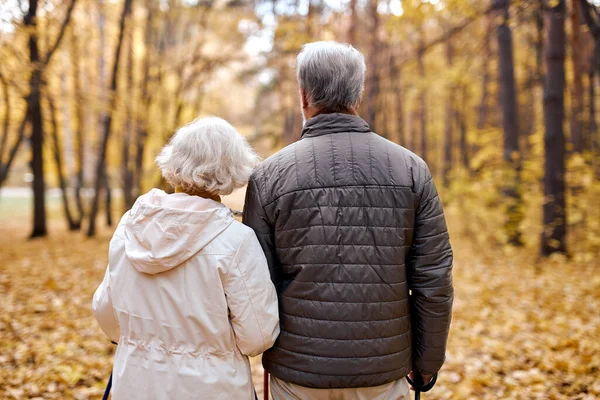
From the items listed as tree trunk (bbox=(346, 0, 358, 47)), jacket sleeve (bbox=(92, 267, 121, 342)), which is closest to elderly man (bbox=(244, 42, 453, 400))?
jacket sleeve (bbox=(92, 267, 121, 342))

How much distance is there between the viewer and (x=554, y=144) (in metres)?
8.33

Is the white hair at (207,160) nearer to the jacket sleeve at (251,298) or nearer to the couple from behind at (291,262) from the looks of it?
the couple from behind at (291,262)

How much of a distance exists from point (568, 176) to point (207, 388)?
28.2 feet

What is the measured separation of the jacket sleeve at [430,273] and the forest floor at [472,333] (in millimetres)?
2250

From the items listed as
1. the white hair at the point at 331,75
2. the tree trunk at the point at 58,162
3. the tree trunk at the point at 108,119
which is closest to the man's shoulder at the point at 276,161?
the white hair at the point at 331,75

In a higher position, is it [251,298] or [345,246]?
[345,246]

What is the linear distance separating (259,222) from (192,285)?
0.37 meters

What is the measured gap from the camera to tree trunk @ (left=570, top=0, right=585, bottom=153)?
494cm

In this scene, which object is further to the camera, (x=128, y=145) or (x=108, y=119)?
(x=128, y=145)

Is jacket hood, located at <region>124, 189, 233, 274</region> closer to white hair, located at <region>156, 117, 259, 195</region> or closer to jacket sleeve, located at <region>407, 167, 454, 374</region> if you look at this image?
white hair, located at <region>156, 117, 259, 195</region>

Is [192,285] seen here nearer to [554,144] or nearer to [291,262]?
[291,262]

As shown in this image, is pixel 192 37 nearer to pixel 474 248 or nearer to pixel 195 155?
pixel 474 248

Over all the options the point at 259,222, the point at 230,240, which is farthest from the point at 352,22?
the point at 230,240

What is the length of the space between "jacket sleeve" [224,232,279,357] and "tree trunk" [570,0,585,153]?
4.62 m
